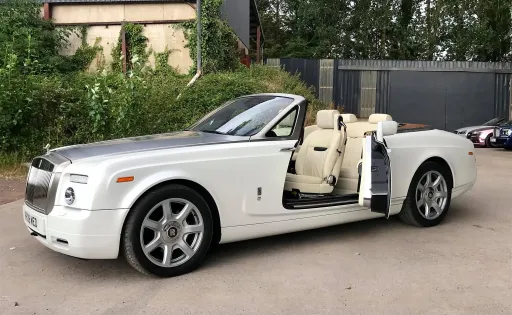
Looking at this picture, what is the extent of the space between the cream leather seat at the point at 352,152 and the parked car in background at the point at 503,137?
40.9 ft

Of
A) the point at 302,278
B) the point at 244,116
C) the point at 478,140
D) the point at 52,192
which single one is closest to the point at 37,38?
the point at 244,116

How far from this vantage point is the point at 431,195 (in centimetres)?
602

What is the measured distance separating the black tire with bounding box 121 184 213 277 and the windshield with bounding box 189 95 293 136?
3.14ft

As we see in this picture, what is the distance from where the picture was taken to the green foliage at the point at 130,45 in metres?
17.5

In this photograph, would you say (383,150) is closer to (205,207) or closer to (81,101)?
(205,207)

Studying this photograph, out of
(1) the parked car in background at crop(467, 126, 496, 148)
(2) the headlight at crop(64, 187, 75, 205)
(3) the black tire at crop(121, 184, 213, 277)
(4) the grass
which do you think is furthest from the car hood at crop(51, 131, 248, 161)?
(1) the parked car in background at crop(467, 126, 496, 148)

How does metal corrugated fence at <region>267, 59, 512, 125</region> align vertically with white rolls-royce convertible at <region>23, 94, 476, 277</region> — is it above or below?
above

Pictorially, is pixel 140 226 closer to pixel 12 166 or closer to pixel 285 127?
pixel 285 127

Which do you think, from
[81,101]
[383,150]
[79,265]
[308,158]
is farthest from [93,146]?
[81,101]

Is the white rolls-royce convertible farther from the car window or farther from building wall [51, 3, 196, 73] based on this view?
building wall [51, 3, 196, 73]

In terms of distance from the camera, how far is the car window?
502cm

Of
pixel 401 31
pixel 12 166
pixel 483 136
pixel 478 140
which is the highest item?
pixel 401 31

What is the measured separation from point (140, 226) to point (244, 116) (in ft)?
5.74

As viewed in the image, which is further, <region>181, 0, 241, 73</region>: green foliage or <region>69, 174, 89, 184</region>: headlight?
<region>181, 0, 241, 73</region>: green foliage
